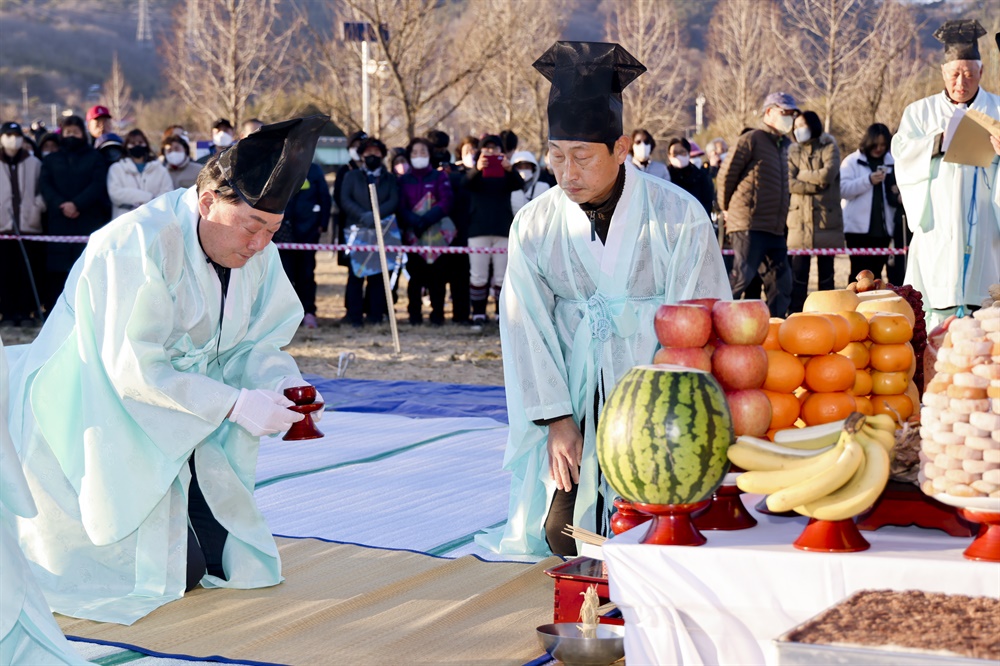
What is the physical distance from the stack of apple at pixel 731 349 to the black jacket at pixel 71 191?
9.20 m

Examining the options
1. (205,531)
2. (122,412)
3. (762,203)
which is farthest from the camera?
(762,203)

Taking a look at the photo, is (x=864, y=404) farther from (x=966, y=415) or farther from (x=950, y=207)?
(x=950, y=207)

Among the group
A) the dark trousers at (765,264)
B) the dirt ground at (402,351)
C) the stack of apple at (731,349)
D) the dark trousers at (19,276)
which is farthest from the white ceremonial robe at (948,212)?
the dark trousers at (19,276)

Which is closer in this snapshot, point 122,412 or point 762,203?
point 122,412

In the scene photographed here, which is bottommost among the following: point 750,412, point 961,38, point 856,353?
point 750,412

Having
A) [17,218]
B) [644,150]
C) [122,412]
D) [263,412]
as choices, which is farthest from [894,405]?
[17,218]

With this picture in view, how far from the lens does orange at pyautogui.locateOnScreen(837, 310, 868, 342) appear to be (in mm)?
2969

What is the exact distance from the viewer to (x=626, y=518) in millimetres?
3207

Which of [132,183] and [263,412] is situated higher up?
[132,183]

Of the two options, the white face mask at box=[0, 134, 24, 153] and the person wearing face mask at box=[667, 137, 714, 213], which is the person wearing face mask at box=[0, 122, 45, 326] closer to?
the white face mask at box=[0, 134, 24, 153]

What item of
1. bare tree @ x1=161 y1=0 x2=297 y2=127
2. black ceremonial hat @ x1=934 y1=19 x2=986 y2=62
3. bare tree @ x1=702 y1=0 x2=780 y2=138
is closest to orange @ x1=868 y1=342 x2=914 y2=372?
black ceremonial hat @ x1=934 y1=19 x2=986 y2=62

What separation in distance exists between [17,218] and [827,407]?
10036 millimetres

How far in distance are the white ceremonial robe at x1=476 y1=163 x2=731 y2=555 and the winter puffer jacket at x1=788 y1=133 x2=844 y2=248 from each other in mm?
6912

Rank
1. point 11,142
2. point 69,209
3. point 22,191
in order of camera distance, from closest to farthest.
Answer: point 69,209, point 11,142, point 22,191
